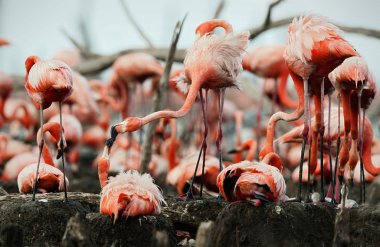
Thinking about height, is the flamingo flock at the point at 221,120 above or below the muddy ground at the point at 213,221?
above

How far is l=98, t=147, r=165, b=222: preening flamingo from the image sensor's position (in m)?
5.14

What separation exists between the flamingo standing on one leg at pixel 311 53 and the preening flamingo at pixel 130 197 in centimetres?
108

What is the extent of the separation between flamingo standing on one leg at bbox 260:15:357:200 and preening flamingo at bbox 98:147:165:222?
1078mm

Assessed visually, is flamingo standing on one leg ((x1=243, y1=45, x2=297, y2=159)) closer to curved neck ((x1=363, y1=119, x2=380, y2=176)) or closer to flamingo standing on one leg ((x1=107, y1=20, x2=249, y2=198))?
curved neck ((x1=363, y1=119, x2=380, y2=176))

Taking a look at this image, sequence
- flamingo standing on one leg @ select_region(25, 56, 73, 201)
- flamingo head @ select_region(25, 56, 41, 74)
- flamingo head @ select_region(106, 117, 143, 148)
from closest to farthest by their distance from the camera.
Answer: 1. flamingo head @ select_region(106, 117, 143, 148)
2. flamingo standing on one leg @ select_region(25, 56, 73, 201)
3. flamingo head @ select_region(25, 56, 41, 74)

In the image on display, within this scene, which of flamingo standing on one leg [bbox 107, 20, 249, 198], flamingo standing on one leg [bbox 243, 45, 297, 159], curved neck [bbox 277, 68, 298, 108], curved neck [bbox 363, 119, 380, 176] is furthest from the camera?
curved neck [bbox 277, 68, 298, 108]

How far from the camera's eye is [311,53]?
588 centimetres

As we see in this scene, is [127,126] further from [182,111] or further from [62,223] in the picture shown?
[62,223]

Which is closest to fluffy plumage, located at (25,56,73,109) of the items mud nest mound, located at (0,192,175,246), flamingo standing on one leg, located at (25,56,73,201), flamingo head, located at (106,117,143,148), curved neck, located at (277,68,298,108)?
flamingo standing on one leg, located at (25,56,73,201)

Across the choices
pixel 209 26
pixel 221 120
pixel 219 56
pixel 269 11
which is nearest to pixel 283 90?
pixel 269 11

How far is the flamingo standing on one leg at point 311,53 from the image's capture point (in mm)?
5832

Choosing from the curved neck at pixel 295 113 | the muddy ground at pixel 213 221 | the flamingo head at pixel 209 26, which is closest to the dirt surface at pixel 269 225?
the muddy ground at pixel 213 221

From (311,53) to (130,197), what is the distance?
1617mm

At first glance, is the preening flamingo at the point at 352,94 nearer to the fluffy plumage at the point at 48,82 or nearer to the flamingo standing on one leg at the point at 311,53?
the flamingo standing on one leg at the point at 311,53
